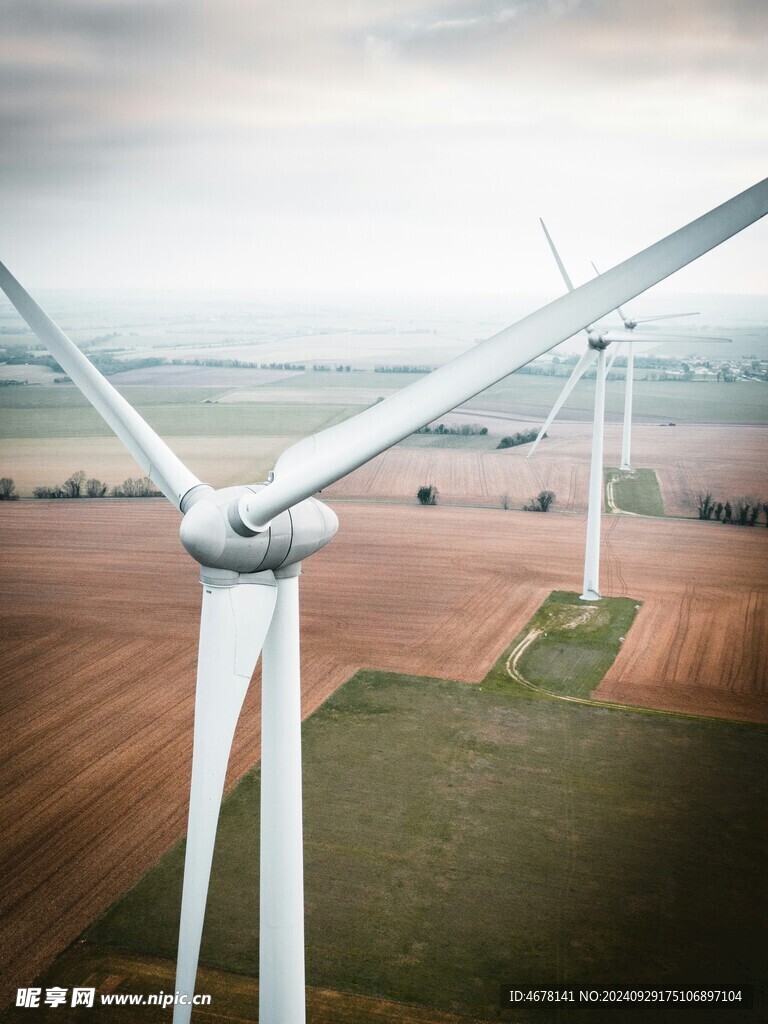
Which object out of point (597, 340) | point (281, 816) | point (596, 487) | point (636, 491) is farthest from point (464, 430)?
point (281, 816)

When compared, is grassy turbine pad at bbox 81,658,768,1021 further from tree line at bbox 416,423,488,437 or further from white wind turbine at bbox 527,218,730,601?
tree line at bbox 416,423,488,437

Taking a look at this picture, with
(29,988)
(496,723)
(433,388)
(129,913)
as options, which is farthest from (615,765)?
(433,388)

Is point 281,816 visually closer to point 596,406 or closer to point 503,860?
point 503,860

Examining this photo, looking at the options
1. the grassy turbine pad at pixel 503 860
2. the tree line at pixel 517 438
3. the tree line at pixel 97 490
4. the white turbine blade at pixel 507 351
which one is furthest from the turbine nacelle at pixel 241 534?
the tree line at pixel 517 438

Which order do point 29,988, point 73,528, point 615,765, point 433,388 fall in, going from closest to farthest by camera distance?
point 433,388, point 29,988, point 615,765, point 73,528

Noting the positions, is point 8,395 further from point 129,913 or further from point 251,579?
point 251,579

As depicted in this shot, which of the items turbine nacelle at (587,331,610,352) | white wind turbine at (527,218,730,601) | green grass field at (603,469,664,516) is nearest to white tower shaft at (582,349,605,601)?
white wind turbine at (527,218,730,601)
